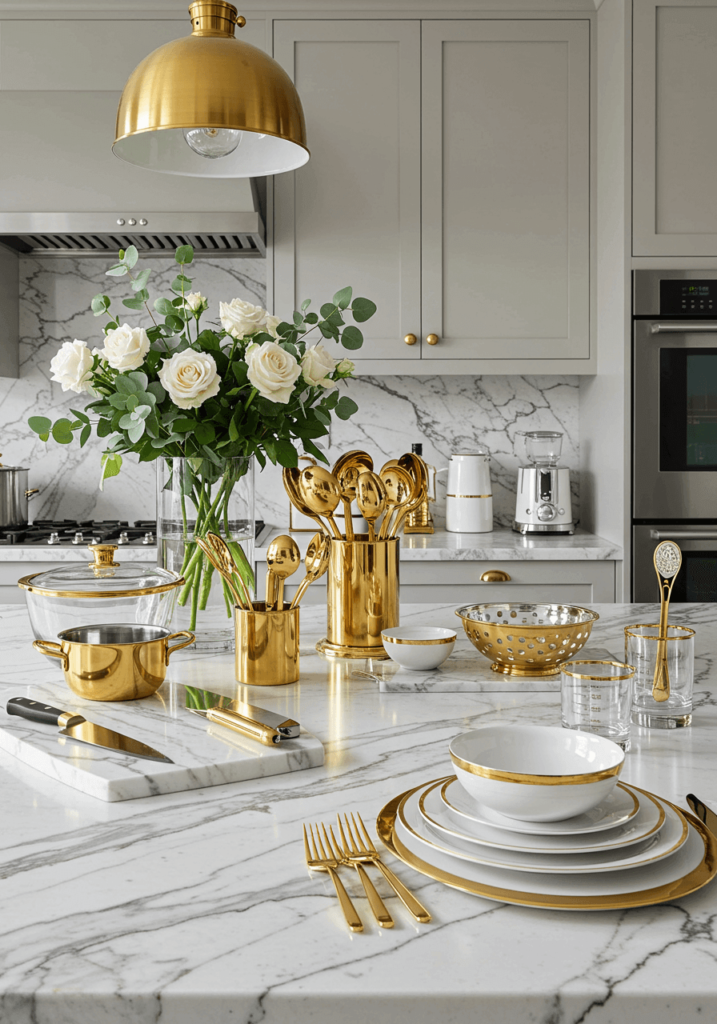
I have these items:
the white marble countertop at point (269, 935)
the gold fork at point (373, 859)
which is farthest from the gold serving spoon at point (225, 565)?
the gold fork at point (373, 859)

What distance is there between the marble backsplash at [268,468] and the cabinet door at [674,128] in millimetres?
727

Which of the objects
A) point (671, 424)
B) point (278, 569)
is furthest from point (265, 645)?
point (671, 424)

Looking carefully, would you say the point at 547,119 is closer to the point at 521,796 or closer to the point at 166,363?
the point at 166,363

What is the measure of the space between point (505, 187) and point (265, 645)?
220cm

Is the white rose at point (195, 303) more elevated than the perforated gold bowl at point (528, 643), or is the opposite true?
the white rose at point (195, 303)

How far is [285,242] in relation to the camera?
9.44 feet

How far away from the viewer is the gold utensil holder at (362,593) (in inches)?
51.1

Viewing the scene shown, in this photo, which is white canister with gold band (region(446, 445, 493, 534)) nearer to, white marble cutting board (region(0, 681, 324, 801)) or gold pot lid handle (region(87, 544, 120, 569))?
gold pot lid handle (region(87, 544, 120, 569))

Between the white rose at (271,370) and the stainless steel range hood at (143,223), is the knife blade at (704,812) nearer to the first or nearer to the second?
the white rose at (271,370)

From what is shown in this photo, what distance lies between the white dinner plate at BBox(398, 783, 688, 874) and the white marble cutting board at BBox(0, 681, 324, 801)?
19cm

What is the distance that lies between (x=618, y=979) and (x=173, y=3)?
303 centimetres

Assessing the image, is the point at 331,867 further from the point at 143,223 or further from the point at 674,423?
the point at 143,223

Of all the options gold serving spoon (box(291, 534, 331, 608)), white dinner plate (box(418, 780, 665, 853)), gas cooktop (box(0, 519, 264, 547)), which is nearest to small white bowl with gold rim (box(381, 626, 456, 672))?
gold serving spoon (box(291, 534, 331, 608))

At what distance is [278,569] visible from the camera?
3.79 feet
